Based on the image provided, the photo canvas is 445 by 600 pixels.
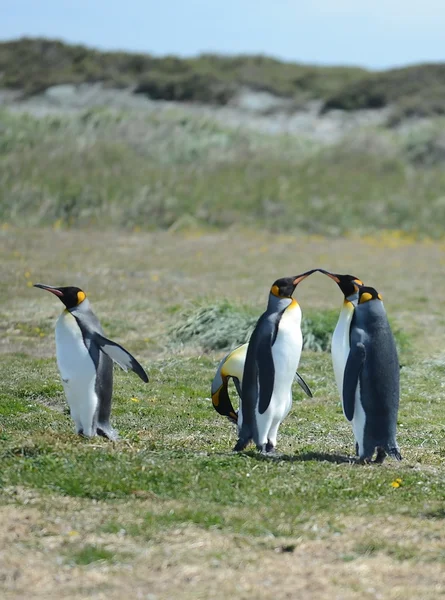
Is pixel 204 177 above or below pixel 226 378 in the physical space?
above

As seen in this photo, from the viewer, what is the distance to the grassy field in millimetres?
5051

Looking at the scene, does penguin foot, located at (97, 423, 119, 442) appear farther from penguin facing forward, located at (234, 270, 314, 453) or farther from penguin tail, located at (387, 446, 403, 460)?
penguin tail, located at (387, 446, 403, 460)

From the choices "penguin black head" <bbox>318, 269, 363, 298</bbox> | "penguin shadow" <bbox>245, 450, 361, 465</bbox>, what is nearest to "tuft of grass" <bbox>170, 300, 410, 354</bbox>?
"penguin black head" <bbox>318, 269, 363, 298</bbox>

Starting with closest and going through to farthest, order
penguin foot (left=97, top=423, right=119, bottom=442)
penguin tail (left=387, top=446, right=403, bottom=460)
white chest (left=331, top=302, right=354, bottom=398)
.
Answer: penguin tail (left=387, top=446, right=403, bottom=460) → white chest (left=331, top=302, right=354, bottom=398) → penguin foot (left=97, top=423, right=119, bottom=442)

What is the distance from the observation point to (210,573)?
5082 mm

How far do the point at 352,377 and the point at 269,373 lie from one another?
593mm

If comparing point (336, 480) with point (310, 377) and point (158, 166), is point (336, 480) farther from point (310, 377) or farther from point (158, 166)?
point (158, 166)

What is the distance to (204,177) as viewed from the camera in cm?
2830

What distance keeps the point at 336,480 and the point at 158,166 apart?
23.0 metres

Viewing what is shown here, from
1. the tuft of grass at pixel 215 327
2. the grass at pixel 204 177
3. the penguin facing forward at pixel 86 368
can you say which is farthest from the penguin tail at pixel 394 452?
the grass at pixel 204 177

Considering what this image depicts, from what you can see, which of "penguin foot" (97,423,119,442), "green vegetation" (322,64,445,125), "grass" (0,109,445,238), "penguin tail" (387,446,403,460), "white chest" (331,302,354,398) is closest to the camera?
"penguin tail" (387,446,403,460)

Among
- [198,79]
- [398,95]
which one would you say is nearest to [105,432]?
[198,79]

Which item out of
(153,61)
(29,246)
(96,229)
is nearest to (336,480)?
(29,246)

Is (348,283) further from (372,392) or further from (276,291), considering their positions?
(372,392)
